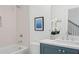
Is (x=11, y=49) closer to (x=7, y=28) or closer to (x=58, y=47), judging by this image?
(x=7, y=28)

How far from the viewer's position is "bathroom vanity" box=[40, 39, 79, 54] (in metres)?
1.49

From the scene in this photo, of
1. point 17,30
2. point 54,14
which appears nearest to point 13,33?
point 17,30

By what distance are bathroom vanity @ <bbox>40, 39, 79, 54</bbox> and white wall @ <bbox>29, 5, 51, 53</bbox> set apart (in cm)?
9

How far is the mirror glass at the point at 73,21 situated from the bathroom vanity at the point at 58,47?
0.20 m

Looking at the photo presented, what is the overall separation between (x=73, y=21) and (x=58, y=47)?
0.48m

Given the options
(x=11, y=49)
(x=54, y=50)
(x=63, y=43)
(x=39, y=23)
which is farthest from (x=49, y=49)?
(x=11, y=49)

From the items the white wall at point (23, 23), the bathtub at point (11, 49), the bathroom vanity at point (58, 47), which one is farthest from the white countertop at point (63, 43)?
the bathtub at point (11, 49)

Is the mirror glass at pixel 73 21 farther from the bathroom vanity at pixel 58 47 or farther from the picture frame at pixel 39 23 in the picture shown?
the picture frame at pixel 39 23

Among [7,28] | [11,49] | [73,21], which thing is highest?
[73,21]

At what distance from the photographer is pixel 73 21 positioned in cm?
179

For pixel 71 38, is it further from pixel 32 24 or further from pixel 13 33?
pixel 13 33

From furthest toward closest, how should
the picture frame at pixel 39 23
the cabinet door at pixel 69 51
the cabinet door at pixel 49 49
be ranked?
1. the picture frame at pixel 39 23
2. the cabinet door at pixel 49 49
3. the cabinet door at pixel 69 51

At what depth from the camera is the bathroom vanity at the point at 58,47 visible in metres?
1.49
